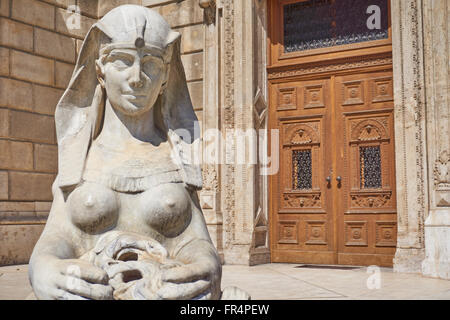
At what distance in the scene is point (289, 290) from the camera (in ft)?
16.7

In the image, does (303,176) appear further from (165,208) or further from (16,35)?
(165,208)

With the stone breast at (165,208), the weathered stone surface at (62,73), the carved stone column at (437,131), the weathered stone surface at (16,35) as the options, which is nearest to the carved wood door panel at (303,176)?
the carved stone column at (437,131)

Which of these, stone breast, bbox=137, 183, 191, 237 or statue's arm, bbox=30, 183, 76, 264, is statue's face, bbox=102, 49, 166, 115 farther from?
statue's arm, bbox=30, 183, 76, 264

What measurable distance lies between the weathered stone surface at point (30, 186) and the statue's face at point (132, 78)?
5.61 meters

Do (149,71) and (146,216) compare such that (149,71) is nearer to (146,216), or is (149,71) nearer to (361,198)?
(146,216)

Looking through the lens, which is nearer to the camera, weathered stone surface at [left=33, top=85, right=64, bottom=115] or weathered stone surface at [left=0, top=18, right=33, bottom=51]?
weathered stone surface at [left=0, top=18, right=33, bottom=51]

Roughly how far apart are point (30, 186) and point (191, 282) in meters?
6.38

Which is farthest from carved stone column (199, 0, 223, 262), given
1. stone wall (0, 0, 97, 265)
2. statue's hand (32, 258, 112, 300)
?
statue's hand (32, 258, 112, 300)

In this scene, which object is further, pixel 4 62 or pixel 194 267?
pixel 4 62

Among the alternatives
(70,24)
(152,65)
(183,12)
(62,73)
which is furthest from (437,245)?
(70,24)

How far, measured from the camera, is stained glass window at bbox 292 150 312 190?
7.90 metres

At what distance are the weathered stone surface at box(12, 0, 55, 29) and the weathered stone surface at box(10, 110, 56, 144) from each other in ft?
4.47

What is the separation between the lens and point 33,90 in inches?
333
